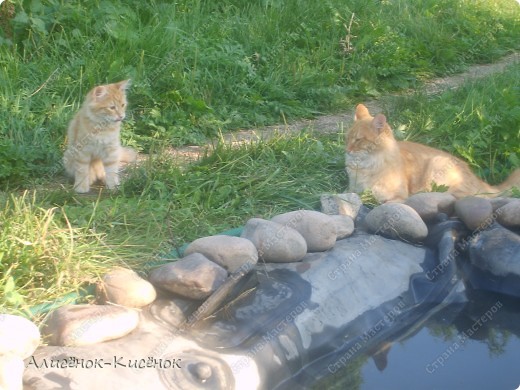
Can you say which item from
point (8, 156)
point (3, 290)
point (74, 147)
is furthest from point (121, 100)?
point (3, 290)

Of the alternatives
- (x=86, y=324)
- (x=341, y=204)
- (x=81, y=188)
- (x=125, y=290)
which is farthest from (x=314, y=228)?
(x=81, y=188)

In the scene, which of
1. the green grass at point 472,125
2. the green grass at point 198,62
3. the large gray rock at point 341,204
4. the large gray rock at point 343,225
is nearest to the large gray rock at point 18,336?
the large gray rock at point 343,225

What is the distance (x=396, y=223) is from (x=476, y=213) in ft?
2.11

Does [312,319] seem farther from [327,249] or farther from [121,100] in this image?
[121,100]

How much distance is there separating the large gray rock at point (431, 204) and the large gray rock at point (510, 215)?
0.37 meters

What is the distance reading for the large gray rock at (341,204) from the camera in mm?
6191

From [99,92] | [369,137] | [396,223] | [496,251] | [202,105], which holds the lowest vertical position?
[202,105]

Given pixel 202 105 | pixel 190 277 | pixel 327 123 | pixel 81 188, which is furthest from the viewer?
pixel 327 123

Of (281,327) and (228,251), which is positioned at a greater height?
(228,251)

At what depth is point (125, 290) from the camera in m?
4.68

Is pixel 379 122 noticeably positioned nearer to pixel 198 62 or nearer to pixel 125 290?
pixel 198 62

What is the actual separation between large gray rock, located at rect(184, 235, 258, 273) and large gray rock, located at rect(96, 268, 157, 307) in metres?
0.47

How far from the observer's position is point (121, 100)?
23.5 feet

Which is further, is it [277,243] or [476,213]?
[476,213]
